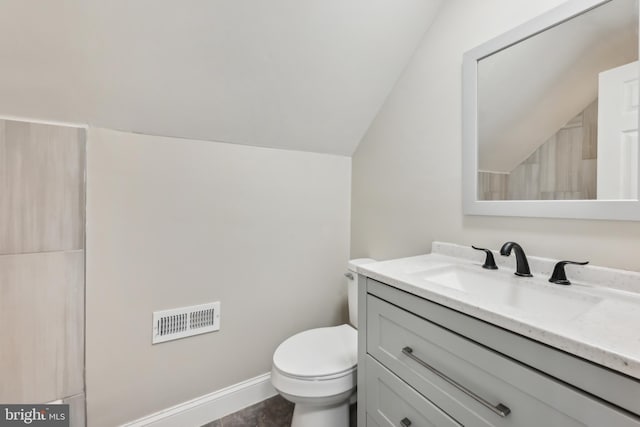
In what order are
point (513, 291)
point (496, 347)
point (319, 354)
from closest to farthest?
point (496, 347) < point (513, 291) < point (319, 354)

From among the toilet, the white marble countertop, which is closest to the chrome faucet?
the white marble countertop

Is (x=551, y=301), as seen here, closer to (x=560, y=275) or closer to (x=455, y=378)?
(x=560, y=275)

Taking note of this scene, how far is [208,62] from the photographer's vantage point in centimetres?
126

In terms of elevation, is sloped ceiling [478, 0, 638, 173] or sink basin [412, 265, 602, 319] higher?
sloped ceiling [478, 0, 638, 173]

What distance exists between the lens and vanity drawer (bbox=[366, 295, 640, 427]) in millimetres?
552

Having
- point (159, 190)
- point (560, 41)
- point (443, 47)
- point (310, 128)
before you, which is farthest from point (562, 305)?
point (159, 190)

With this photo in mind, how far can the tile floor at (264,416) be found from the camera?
148 centimetres

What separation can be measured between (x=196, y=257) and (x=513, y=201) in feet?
4.91

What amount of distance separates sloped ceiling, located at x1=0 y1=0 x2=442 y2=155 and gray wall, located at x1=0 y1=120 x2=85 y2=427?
14cm

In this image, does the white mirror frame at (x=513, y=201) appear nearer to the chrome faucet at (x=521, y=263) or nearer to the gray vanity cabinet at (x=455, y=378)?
the chrome faucet at (x=521, y=263)

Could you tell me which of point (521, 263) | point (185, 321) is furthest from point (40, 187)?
point (521, 263)

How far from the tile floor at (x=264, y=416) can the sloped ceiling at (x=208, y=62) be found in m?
→ 1.51

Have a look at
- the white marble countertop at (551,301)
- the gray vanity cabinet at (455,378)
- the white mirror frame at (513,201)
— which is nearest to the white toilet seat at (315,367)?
the gray vanity cabinet at (455,378)

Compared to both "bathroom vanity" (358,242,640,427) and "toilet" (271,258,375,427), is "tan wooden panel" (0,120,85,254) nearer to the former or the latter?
"toilet" (271,258,375,427)
